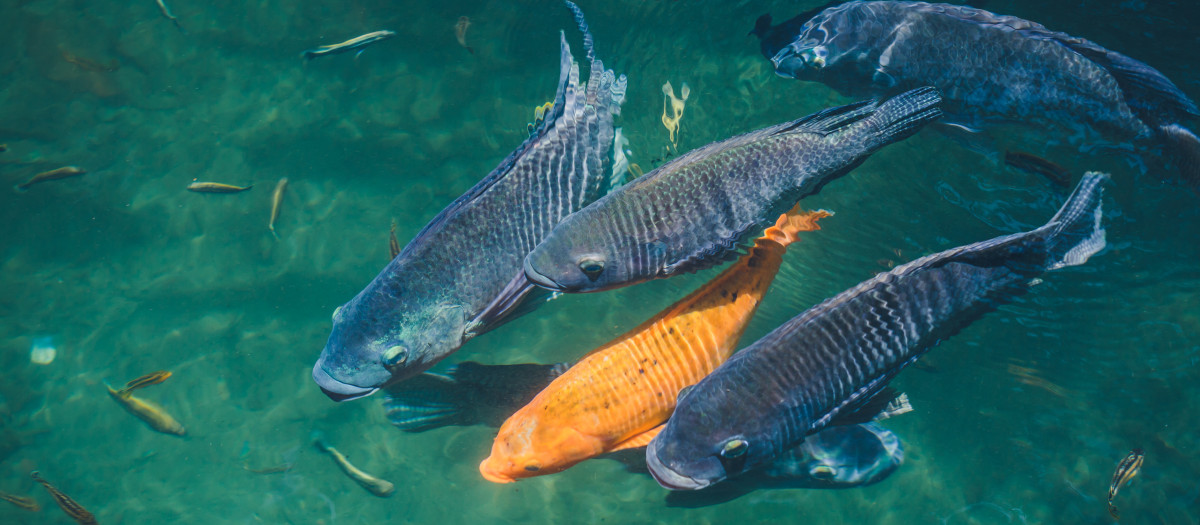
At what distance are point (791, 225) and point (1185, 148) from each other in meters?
2.56

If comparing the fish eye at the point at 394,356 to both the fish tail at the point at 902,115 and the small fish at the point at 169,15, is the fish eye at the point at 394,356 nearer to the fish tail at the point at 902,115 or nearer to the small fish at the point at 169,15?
the fish tail at the point at 902,115

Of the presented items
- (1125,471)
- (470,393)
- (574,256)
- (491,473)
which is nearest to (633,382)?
(574,256)

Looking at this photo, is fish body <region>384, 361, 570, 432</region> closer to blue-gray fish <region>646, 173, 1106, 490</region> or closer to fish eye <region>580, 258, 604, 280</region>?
fish eye <region>580, 258, 604, 280</region>

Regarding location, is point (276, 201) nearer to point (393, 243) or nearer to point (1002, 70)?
point (393, 243)

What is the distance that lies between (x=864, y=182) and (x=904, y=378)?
6.87 feet

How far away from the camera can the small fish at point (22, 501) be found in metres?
5.52

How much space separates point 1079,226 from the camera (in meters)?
3.36

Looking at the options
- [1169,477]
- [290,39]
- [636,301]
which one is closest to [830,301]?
[636,301]

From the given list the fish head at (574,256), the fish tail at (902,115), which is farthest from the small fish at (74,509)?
the fish tail at (902,115)

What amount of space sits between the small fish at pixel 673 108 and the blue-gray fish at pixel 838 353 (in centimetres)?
242

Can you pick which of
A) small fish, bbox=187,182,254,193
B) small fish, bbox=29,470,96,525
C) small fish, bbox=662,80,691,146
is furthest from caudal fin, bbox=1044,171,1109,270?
small fish, bbox=29,470,96,525

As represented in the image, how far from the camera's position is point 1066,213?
334 cm

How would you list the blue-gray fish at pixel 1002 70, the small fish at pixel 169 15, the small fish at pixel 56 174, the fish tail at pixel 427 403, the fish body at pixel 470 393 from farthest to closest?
the small fish at pixel 169 15 < the small fish at pixel 56 174 < the fish tail at pixel 427 403 < the fish body at pixel 470 393 < the blue-gray fish at pixel 1002 70

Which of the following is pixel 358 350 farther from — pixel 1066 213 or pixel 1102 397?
pixel 1102 397
